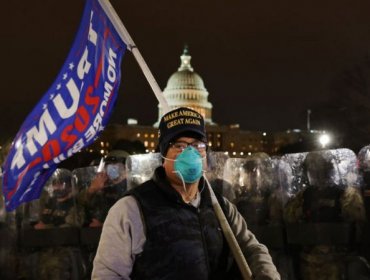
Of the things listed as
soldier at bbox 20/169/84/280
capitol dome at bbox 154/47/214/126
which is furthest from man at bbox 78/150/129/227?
capitol dome at bbox 154/47/214/126

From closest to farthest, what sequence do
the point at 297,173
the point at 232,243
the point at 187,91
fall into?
the point at 232,243
the point at 297,173
the point at 187,91

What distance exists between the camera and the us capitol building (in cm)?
9719

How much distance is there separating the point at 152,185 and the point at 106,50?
1.51 metres

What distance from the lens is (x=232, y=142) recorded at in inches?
4660

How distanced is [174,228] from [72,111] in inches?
65.9

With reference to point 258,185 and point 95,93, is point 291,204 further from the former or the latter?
point 95,93

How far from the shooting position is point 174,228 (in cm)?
243

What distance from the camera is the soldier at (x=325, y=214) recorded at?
552cm

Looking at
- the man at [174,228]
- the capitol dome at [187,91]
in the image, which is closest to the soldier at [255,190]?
the man at [174,228]

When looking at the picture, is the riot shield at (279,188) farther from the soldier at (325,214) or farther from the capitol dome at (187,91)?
the capitol dome at (187,91)

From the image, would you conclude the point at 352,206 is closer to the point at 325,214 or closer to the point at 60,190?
the point at 325,214

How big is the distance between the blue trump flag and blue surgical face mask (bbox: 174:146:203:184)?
4.13 feet

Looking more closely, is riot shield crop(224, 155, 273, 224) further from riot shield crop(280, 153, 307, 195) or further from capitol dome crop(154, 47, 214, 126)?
capitol dome crop(154, 47, 214, 126)

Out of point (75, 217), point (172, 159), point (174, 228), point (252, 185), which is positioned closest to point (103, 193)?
point (75, 217)
